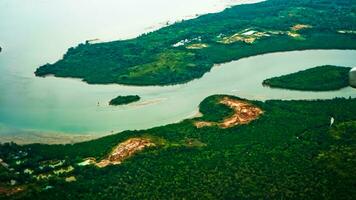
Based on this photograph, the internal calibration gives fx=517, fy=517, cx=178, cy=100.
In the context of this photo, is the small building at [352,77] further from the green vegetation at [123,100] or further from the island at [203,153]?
the green vegetation at [123,100]

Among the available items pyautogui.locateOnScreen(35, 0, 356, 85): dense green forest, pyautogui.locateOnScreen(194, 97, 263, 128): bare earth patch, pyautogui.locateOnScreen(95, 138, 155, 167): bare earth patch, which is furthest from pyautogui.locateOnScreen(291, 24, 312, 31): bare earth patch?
pyautogui.locateOnScreen(95, 138, 155, 167): bare earth patch

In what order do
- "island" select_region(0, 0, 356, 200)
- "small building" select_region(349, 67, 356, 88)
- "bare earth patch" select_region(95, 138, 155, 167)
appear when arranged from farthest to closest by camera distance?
"small building" select_region(349, 67, 356, 88), "bare earth patch" select_region(95, 138, 155, 167), "island" select_region(0, 0, 356, 200)

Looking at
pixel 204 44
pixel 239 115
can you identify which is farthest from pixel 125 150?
pixel 204 44

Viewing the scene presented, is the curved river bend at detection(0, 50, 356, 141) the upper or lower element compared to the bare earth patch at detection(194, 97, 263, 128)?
upper

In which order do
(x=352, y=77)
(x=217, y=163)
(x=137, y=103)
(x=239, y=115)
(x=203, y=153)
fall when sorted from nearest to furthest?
(x=217, y=163), (x=203, y=153), (x=239, y=115), (x=137, y=103), (x=352, y=77)

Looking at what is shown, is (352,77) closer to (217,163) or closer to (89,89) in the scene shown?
(217,163)

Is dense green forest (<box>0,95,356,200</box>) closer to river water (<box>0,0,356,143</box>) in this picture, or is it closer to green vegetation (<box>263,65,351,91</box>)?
river water (<box>0,0,356,143</box>)
